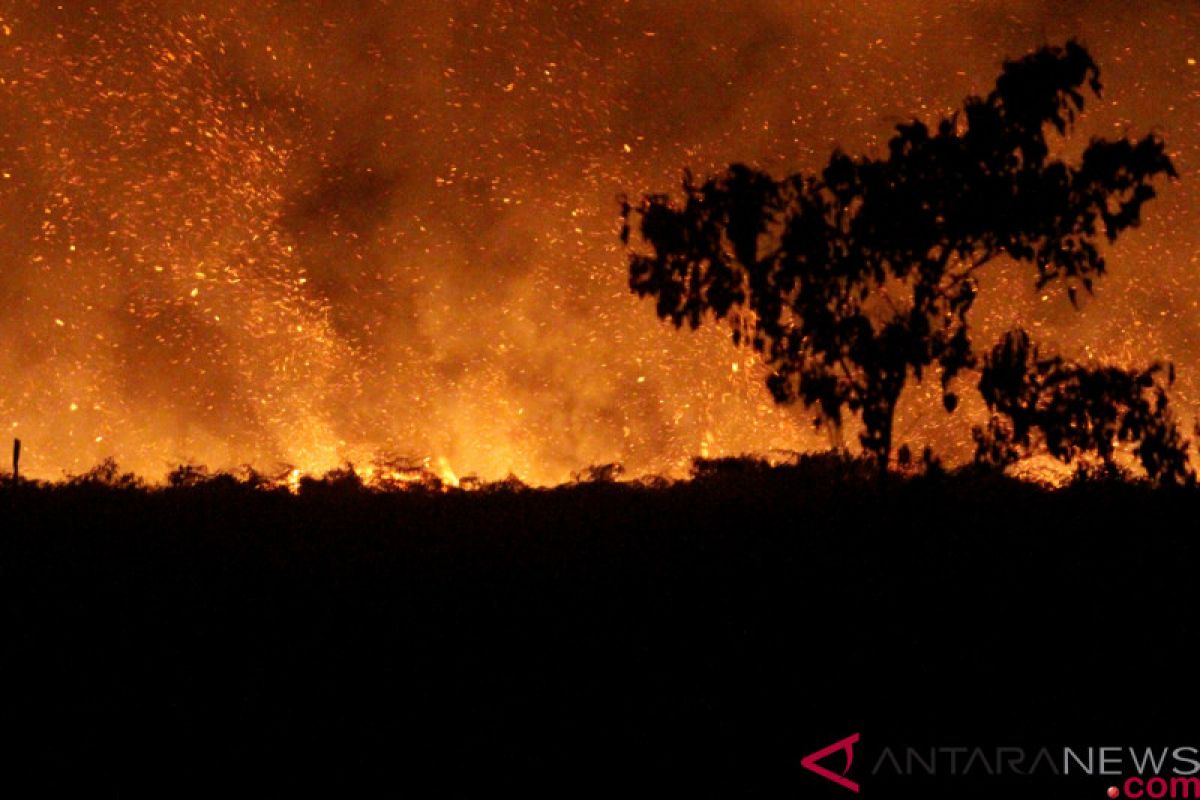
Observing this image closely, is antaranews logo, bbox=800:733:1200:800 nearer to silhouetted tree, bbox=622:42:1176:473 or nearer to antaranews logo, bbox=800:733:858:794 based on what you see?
antaranews logo, bbox=800:733:858:794

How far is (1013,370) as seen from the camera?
15531 mm

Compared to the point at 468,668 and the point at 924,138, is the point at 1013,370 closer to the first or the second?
the point at 924,138

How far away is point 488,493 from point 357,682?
11.9 m

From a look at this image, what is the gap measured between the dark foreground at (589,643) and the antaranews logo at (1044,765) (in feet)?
0.33

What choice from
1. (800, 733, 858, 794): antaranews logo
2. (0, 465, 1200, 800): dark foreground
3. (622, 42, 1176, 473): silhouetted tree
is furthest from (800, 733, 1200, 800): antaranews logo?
(622, 42, 1176, 473): silhouetted tree

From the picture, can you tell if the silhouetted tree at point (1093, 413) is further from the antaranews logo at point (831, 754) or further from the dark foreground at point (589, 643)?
the antaranews logo at point (831, 754)

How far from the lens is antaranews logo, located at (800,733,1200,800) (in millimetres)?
8461

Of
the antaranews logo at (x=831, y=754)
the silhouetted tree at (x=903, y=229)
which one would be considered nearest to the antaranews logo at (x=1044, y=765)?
the antaranews logo at (x=831, y=754)

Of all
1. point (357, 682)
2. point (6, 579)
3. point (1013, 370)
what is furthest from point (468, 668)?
point (1013, 370)

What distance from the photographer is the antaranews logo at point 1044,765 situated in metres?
8.46

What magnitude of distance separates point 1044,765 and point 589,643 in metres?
4.48

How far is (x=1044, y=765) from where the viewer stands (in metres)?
8.91

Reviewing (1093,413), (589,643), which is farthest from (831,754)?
(1093,413)

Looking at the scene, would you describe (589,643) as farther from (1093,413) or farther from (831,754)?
(1093,413)
